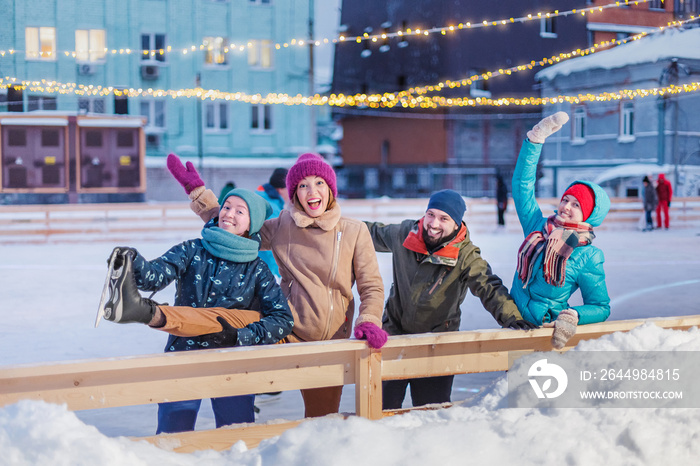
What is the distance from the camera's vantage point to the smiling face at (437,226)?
9.52 feet

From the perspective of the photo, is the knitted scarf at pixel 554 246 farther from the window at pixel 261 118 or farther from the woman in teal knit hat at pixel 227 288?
the window at pixel 261 118

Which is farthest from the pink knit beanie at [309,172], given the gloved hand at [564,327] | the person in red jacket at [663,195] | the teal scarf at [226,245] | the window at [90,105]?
the window at [90,105]

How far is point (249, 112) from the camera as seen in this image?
84.3 ft

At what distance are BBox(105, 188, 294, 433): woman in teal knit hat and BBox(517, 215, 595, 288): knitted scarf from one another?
1044mm

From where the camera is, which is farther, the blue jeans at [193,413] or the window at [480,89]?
the window at [480,89]

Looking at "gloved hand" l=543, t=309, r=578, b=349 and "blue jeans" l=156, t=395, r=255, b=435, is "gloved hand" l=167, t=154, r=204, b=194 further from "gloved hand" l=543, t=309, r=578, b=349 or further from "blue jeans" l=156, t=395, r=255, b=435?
"gloved hand" l=543, t=309, r=578, b=349

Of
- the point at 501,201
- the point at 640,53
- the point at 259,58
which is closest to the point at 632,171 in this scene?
the point at 640,53

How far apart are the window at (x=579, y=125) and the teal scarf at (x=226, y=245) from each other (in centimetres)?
1995

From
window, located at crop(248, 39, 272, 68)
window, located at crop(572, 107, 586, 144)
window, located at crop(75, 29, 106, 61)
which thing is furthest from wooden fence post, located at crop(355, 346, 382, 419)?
window, located at crop(248, 39, 272, 68)

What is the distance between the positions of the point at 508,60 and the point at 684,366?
21539 mm

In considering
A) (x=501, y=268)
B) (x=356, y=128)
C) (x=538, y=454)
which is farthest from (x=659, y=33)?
(x=356, y=128)

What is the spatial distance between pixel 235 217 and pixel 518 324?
3.94ft

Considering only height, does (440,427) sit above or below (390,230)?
below

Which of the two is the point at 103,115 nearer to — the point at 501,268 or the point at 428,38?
the point at 428,38
